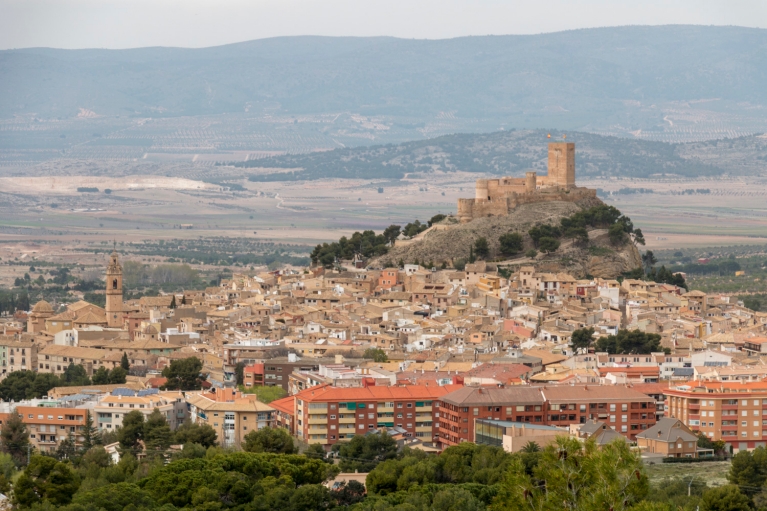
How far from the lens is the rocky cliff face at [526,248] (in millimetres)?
80125

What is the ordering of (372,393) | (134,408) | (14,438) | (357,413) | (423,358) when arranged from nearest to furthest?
(14,438), (357,413), (372,393), (134,408), (423,358)

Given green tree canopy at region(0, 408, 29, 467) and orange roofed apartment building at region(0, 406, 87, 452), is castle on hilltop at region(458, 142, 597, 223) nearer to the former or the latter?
orange roofed apartment building at region(0, 406, 87, 452)

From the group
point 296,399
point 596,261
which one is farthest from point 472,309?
point 296,399

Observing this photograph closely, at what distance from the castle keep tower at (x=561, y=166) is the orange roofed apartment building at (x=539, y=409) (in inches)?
1583

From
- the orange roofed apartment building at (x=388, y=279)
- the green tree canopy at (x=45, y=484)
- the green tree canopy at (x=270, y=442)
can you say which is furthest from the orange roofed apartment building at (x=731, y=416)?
the orange roofed apartment building at (x=388, y=279)

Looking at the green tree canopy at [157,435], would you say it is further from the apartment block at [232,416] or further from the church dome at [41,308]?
the church dome at [41,308]

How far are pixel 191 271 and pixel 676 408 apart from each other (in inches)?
2992

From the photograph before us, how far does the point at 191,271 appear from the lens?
122375 millimetres

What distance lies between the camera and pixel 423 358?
59562 mm

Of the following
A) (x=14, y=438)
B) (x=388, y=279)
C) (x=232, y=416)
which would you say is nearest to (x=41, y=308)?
(x=388, y=279)

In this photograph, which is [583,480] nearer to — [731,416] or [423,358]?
[731,416]

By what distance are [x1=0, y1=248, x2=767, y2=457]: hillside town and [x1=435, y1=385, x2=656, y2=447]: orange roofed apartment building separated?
50mm

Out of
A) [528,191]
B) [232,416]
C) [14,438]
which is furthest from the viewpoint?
[528,191]

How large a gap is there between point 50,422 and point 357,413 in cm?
876
